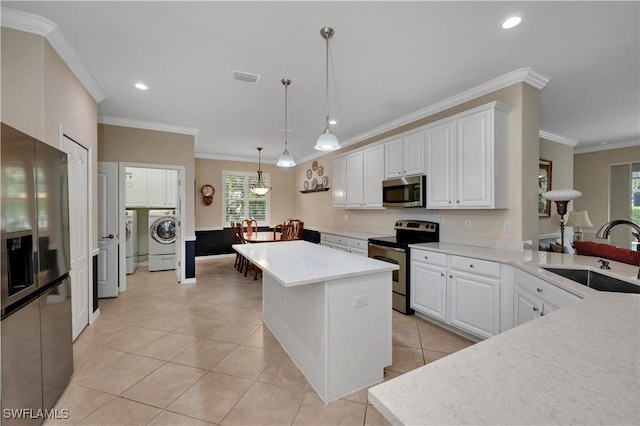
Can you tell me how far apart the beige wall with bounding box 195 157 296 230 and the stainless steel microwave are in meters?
4.12

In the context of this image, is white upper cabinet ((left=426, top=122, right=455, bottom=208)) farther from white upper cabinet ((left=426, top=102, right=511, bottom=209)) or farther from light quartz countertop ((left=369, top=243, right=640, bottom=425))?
light quartz countertop ((left=369, top=243, right=640, bottom=425))

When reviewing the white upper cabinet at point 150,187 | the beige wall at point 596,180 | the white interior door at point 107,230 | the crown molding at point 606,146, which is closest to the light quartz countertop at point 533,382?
the white interior door at point 107,230

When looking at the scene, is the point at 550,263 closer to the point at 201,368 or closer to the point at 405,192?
the point at 405,192

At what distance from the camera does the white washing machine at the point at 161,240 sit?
579 cm

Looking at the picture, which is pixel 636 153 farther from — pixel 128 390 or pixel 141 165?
pixel 141 165

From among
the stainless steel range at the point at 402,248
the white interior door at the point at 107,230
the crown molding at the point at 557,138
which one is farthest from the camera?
the crown molding at the point at 557,138

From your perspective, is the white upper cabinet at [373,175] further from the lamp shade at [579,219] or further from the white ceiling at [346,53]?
the lamp shade at [579,219]

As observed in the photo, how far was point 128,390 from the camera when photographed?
79.7 inches

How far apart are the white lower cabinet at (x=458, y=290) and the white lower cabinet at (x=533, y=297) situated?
160 millimetres

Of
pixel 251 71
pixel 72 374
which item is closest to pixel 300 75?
pixel 251 71

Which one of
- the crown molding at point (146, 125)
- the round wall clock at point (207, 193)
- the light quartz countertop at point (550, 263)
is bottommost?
the light quartz countertop at point (550, 263)

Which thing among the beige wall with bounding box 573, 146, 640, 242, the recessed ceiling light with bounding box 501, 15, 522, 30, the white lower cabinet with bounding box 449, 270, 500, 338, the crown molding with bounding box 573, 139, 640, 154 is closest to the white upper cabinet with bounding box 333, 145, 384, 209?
the white lower cabinet with bounding box 449, 270, 500, 338

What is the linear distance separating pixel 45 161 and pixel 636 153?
8.52m

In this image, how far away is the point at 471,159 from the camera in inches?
115
